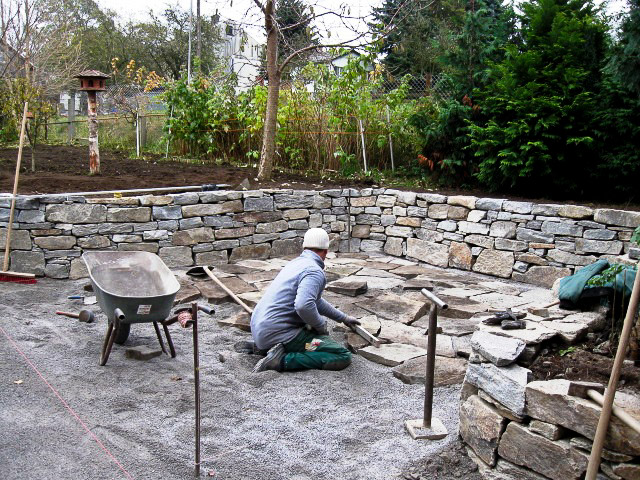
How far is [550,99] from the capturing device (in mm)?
7734

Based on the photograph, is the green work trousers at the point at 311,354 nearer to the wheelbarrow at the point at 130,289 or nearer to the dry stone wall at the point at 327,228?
the wheelbarrow at the point at 130,289

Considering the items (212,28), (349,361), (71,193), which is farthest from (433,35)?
(349,361)

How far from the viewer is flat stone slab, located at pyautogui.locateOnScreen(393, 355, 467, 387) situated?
14.5ft

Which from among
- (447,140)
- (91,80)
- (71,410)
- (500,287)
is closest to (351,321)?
(71,410)

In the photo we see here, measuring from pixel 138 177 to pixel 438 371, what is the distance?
19.4ft

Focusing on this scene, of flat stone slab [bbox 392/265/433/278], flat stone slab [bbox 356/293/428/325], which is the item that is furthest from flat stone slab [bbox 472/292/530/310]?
flat stone slab [bbox 392/265/433/278]

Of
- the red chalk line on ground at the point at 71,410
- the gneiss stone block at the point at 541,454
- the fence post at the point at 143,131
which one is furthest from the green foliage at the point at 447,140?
the fence post at the point at 143,131

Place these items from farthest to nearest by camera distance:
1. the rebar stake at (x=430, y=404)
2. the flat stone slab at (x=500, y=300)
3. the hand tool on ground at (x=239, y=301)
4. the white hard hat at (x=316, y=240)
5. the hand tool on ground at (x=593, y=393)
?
the flat stone slab at (x=500, y=300) → the hand tool on ground at (x=239, y=301) → the white hard hat at (x=316, y=240) → the rebar stake at (x=430, y=404) → the hand tool on ground at (x=593, y=393)

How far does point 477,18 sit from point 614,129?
2.77m

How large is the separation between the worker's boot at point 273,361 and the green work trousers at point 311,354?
0.13 ft

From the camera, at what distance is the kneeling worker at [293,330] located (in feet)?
14.8

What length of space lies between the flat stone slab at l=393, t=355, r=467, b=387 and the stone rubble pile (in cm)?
81

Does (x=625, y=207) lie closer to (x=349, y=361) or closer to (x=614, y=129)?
(x=614, y=129)

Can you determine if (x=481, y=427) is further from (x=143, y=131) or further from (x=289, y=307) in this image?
(x=143, y=131)
